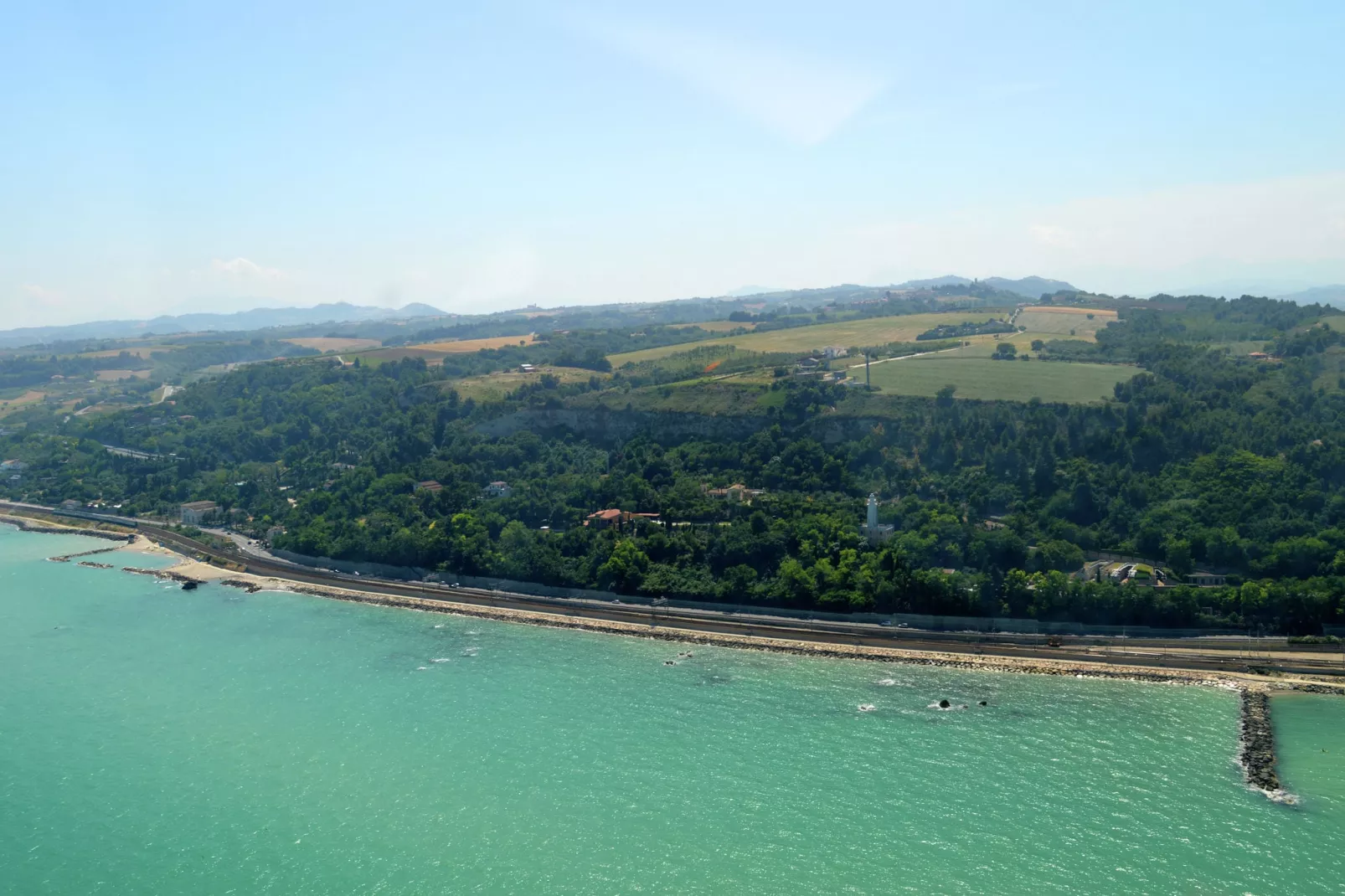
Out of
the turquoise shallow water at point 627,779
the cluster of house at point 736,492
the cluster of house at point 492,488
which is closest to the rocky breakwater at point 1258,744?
the turquoise shallow water at point 627,779

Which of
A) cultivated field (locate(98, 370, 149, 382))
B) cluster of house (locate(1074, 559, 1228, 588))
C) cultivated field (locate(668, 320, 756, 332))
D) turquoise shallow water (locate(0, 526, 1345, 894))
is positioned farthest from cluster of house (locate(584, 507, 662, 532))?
cultivated field (locate(98, 370, 149, 382))

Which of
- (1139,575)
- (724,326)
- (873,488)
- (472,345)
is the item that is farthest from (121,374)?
(1139,575)

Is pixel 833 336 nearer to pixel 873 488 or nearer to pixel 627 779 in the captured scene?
pixel 873 488

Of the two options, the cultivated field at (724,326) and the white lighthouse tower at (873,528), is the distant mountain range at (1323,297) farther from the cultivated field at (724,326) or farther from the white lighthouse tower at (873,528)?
the white lighthouse tower at (873,528)

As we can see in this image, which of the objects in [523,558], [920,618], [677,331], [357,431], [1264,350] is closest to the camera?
[920,618]

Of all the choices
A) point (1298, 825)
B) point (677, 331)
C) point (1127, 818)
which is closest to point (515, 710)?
point (1127, 818)

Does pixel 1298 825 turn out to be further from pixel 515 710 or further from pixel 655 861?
pixel 515 710

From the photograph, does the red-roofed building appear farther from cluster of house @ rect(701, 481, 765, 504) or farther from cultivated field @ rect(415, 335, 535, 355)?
cultivated field @ rect(415, 335, 535, 355)
